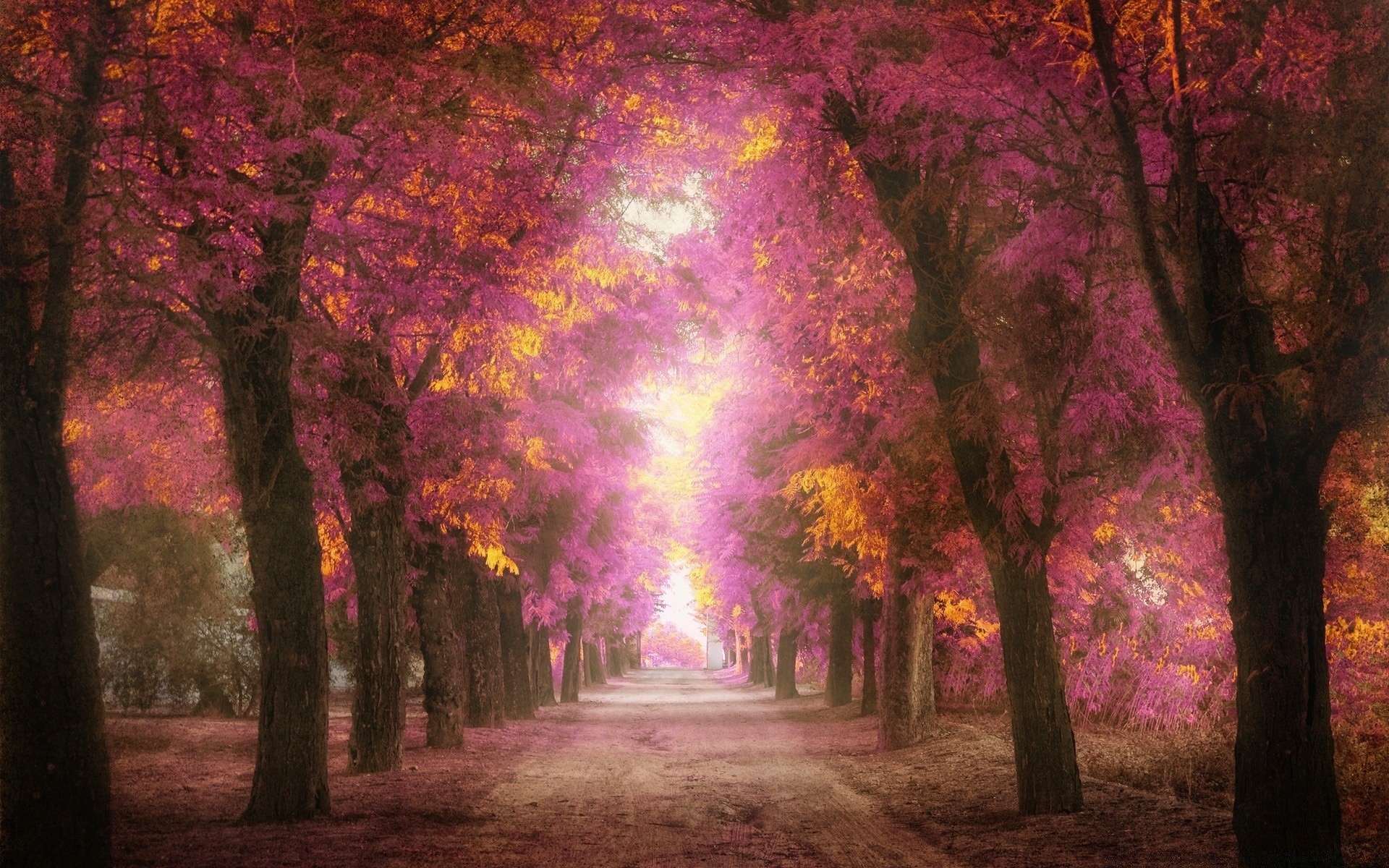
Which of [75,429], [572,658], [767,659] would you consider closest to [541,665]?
[572,658]

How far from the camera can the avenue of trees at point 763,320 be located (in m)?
7.31

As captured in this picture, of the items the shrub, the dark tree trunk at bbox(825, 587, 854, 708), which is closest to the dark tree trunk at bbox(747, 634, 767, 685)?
the dark tree trunk at bbox(825, 587, 854, 708)

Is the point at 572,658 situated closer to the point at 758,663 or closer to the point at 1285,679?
the point at 758,663

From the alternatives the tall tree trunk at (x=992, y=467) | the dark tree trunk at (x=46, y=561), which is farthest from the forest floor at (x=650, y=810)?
the dark tree trunk at (x=46, y=561)

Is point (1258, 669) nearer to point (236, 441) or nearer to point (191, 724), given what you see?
point (236, 441)

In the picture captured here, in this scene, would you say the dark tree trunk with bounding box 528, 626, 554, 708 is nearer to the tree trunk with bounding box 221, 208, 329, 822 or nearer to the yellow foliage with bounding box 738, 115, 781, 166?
A: the yellow foliage with bounding box 738, 115, 781, 166

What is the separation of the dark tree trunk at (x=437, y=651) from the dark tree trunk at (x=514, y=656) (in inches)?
323

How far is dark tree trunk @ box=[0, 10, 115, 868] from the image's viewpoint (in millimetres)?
7219

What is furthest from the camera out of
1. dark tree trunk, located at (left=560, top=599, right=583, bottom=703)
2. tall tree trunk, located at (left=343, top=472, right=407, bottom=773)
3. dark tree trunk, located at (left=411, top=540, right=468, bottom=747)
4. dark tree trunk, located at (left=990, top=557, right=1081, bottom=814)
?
dark tree trunk, located at (left=560, top=599, right=583, bottom=703)

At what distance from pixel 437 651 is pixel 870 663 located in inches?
473

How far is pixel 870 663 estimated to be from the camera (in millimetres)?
26281

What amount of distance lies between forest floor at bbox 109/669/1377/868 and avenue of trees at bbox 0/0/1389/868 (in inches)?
37.1

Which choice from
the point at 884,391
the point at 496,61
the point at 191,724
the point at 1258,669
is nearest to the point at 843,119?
the point at 496,61

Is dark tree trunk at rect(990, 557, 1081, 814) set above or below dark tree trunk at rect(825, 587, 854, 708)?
above
